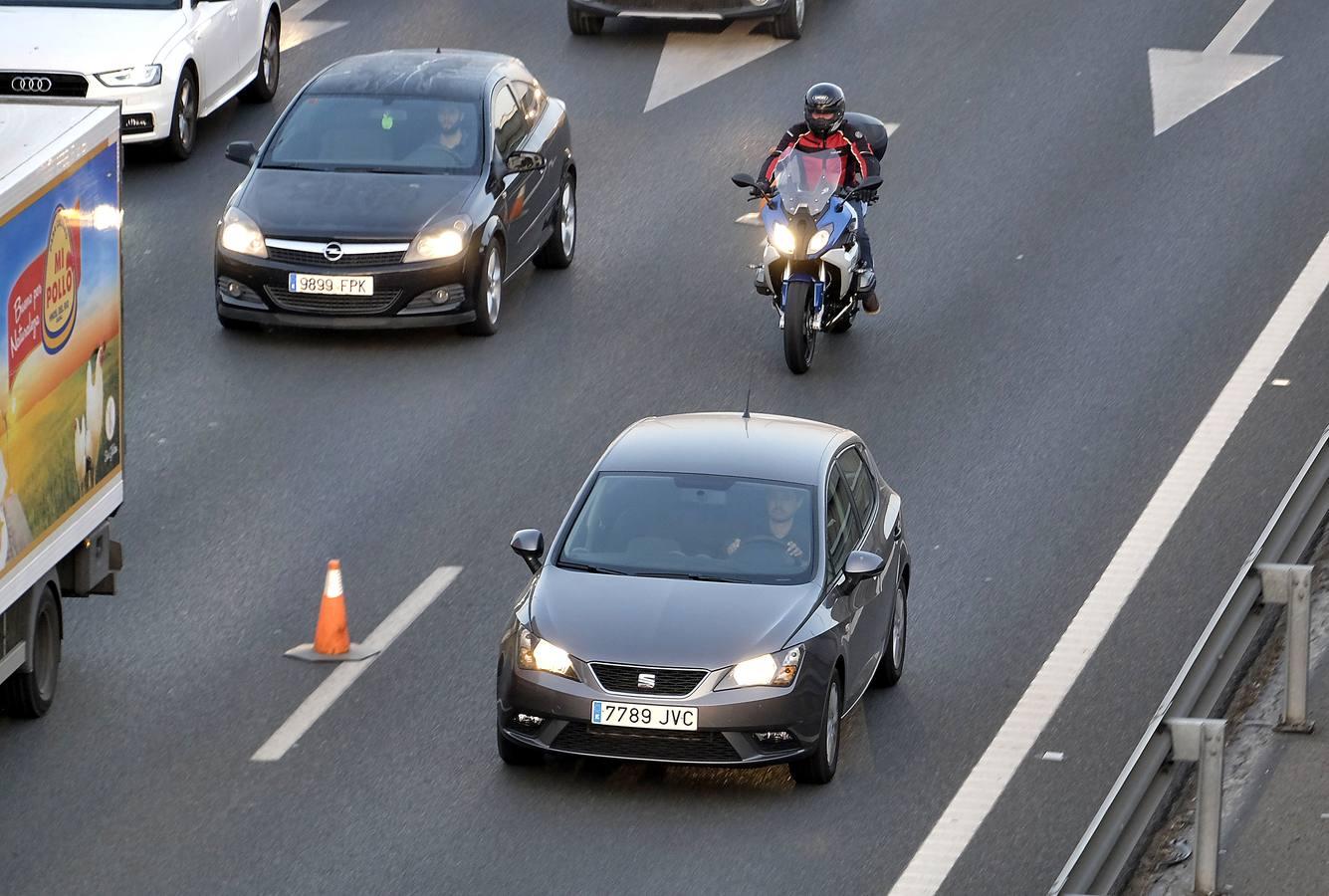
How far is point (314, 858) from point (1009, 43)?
16.8 meters

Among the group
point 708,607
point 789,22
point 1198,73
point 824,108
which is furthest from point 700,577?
point 789,22

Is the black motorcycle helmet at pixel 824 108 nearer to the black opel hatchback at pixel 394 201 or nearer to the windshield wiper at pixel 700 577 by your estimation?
the black opel hatchback at pixel 394 201

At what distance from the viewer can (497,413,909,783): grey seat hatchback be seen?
40.8 ft

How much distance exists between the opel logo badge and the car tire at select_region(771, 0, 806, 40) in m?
7.80

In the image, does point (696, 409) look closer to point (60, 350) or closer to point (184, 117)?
point (60, 350)

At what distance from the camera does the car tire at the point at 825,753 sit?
1265cm

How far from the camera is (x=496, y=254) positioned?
2030 centimetres

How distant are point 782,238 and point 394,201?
288 centimetres

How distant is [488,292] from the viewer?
65.7 feet

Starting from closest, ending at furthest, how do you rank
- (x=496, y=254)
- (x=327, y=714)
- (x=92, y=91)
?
1. (x=327, y=714)
2. (x=496, y=254)
3. (x=92, y=91)

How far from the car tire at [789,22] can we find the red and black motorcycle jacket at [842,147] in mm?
7315

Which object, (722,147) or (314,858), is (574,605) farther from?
(722,147)

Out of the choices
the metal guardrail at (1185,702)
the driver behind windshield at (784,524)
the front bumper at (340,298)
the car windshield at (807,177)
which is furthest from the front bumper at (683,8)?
the driver behind windshield at (784,524)

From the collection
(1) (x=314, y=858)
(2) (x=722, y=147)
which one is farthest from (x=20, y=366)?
(2) (x=722, y=147)
